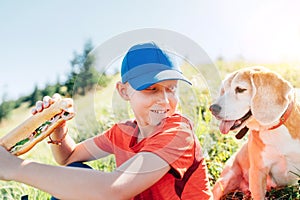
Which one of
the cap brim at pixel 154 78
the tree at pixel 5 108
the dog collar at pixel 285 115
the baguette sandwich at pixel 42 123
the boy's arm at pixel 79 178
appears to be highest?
the cap brim at pixel 154 78

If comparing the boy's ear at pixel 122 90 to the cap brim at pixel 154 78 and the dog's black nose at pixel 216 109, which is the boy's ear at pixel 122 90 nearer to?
the cap brim at pixel 154 78

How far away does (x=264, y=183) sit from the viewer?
2748 mm

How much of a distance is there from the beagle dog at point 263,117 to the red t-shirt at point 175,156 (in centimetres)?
73

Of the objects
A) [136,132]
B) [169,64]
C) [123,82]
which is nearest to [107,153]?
[136,132]

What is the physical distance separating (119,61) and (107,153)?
695mm

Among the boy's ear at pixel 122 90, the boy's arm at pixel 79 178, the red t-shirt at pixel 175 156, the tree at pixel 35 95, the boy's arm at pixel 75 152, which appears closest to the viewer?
the boy's arm at pixel 79 178

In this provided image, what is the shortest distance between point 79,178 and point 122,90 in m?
0.54

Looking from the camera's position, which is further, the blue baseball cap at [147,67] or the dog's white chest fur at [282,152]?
the dog's white chest fur at [282,152]

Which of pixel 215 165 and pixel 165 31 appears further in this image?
pixel 215 165

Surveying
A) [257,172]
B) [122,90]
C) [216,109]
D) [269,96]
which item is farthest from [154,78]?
[257,172]

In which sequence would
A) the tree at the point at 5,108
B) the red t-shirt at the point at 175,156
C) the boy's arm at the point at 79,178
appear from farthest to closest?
1. the tree at the point at 5,108
2. the red t-shirt at the point at 175,156
3. the boy's arm at the point at 79,178

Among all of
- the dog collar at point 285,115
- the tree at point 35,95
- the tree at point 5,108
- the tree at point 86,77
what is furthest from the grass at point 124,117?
Answer: the tree at point 5,108

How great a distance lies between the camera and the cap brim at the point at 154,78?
1.82m

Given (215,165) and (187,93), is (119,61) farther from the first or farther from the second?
(215,165)
